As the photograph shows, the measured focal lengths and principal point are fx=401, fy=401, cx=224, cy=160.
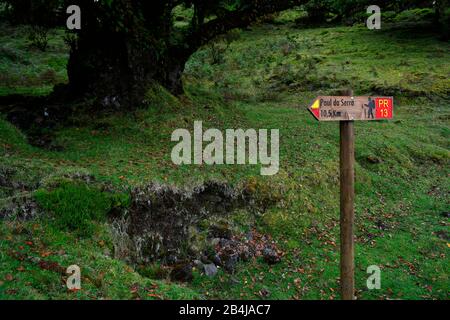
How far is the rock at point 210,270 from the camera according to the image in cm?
833

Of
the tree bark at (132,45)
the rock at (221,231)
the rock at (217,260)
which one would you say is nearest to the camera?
the rock at (217,260)

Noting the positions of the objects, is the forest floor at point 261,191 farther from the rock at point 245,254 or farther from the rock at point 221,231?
the rock at point 221,231

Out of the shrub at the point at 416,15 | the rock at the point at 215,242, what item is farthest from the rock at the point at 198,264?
the shrub at the point at 416,15

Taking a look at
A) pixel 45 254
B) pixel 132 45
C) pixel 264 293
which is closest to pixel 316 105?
pixel 264 293

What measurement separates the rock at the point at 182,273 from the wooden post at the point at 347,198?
300 cm

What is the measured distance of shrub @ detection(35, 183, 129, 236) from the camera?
8.09 meters

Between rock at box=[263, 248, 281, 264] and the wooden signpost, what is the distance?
6.37 ft

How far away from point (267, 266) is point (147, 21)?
1039 cm

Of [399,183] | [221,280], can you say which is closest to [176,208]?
[221,280]

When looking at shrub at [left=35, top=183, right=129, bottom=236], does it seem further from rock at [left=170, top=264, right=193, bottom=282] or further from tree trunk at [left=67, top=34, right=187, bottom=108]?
tree trunk at [left=67, top=34, right=187, bottom=108]

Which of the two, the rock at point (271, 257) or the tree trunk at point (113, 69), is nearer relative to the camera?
the rock at point (271, 257)

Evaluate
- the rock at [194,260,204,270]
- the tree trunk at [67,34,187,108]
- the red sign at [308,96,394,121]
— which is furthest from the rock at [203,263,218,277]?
the tree trunk at [67,34,187,108]
